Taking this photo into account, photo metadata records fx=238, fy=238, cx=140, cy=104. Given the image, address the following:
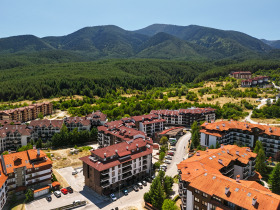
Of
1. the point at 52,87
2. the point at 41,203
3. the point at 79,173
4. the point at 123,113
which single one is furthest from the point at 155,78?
the point at 41,203

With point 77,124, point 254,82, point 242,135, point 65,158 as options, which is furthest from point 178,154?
point 254,82

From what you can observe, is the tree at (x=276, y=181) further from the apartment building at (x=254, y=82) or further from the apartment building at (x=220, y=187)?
the apartment building at (x=254, y=82)

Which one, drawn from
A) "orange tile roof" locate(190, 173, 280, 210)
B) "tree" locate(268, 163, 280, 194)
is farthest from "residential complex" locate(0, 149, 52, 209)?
"tree" locate(268, 163, 280, 194)

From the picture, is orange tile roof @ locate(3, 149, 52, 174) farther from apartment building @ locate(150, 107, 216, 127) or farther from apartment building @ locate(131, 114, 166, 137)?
apartment building @ locate(150, 107, 216, 127)

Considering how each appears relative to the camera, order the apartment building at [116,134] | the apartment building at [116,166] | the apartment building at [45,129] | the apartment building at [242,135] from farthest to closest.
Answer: the apartment building at [45,129]
the apartment building at [242,135]
the apartment building at [116,134]
the apartment building at [116,166]

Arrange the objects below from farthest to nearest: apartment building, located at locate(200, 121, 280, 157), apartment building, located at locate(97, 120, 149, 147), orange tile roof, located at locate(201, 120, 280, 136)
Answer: orange tile roof, located at locate(201, 120, 280, 136)
apartment building, located at locate(200, 121, 280, 157)
apartment building, located at locate(97, 120, 149, 147)

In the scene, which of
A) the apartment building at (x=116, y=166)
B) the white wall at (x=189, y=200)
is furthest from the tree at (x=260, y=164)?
the white wall at (x=189, y=200)
